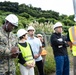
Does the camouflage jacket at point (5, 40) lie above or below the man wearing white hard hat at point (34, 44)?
above

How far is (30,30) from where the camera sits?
29.3 ft

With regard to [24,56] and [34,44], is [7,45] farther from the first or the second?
[34,44]

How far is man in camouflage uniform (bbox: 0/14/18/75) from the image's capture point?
18.0 ft

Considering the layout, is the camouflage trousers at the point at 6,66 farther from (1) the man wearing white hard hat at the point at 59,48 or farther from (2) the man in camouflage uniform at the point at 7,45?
(1) the man wearing white hard hat at the point at 59,48

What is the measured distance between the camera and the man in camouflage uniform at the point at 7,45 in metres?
5.48

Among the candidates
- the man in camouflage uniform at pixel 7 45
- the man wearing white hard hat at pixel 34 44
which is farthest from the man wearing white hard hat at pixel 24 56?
the man in camouflage uniform at pixel 7 45

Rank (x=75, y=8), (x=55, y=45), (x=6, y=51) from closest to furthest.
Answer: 1. (x=6, y=51)
2. (x=75, y=8)
3. (x=55, y=45)

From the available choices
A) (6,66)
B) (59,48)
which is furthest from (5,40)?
(59,48)

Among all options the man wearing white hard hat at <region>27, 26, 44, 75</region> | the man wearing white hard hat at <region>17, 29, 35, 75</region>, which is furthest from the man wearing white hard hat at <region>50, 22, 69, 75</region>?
the man wearing white hard hat at <region>17, 29, 35, 75</region>

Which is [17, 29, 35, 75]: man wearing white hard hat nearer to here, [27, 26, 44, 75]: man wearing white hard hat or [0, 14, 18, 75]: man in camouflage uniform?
[27, 26, 44, 75]: man wearing white hard hat

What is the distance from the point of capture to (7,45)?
5.55 m

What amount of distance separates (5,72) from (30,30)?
11.2ft

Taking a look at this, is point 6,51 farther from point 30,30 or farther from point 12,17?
point 30,30

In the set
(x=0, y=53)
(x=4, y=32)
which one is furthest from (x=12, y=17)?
(x=0, y=53)
